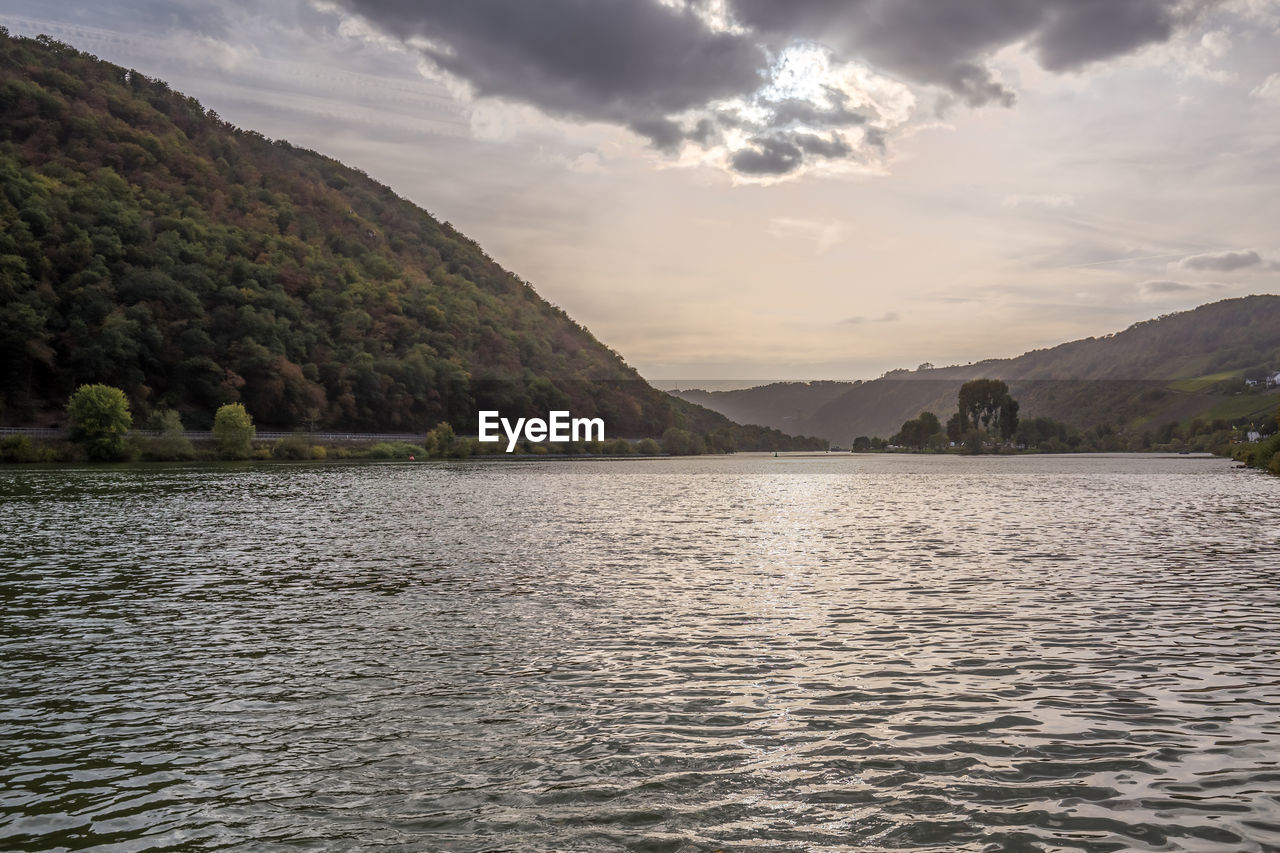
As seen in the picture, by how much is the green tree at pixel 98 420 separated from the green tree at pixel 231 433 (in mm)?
21841

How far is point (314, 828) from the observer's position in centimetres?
1097

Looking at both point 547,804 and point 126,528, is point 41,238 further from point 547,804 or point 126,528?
point 547,804

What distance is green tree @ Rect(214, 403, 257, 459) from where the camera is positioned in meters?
160

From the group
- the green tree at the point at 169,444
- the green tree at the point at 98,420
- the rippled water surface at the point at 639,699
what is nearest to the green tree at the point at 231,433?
the green tree at the point at 169,444

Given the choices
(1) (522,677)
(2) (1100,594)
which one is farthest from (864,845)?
(2) (1100,594)

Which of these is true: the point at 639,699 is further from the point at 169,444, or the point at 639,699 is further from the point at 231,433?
the point at 231,433

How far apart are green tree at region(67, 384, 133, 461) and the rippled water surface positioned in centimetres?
10805

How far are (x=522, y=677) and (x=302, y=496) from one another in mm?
67719

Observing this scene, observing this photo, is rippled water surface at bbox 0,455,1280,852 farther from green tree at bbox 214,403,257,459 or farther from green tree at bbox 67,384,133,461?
green tree at bbox 214,403,257,459

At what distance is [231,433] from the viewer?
15988 cm

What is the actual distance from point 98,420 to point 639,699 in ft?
471

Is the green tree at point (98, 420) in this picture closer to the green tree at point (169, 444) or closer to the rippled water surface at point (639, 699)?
the green tree at point (169, 444)

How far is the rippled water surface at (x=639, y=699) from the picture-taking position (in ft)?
37.0

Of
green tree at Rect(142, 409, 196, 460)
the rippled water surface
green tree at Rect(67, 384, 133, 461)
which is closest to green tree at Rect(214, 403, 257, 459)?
green tree at Rect(142, 409, 196, 460)
